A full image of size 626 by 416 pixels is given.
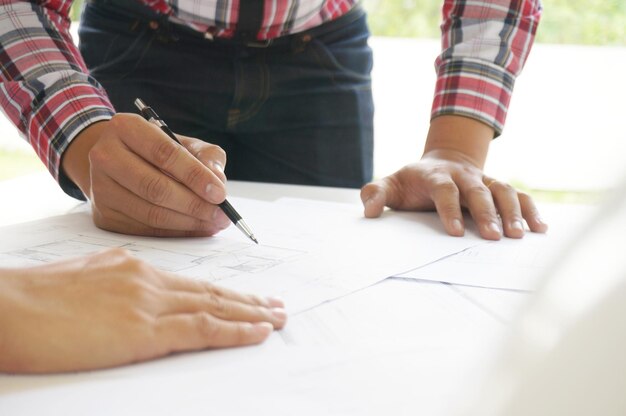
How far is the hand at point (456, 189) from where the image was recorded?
993mm

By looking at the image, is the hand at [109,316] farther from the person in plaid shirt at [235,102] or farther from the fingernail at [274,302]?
the person in plaid shirt at [235,102]

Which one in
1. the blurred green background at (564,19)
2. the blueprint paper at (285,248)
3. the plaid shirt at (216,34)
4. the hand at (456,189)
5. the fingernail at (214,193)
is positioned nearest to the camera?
the blueprint paper at (285,248)

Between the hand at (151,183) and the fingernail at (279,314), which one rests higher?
the fingernail at (279,314)

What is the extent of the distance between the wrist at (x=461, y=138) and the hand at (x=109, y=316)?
66cm

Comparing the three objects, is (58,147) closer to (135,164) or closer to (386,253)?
(135,164)

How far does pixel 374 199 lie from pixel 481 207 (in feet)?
0.49

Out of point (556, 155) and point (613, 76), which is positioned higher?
point (613, 76)

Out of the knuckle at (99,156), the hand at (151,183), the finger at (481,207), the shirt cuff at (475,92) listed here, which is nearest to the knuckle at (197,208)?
the hand at (151,183)

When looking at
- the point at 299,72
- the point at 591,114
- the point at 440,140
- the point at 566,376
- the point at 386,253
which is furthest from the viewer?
the point at 591,114

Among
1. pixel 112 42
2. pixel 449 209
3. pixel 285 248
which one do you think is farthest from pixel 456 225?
pixel 112 42

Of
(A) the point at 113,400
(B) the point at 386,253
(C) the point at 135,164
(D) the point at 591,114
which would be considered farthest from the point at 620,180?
(D) the point at 591,114

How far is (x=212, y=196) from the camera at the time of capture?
89 centimetres

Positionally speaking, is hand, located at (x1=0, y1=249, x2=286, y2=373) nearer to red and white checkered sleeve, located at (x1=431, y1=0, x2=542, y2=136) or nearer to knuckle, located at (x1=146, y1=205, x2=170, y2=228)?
knuckle, located at (x1=146, y1=205, x2=170, y2=228)

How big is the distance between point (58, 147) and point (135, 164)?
0.22 m
